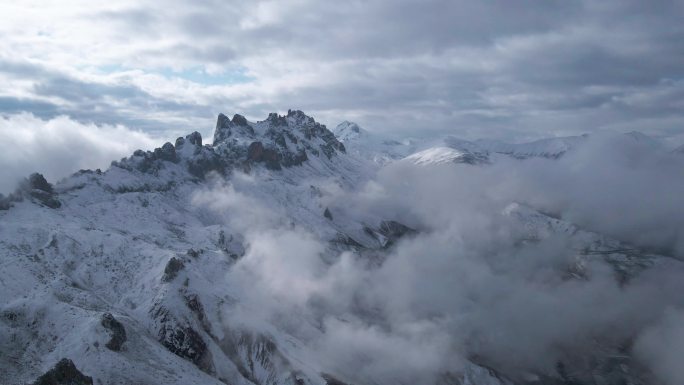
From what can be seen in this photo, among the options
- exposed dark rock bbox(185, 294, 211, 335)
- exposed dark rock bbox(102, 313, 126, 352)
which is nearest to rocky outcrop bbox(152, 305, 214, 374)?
exposed dark rock bbox(185, 294, 211, 335)

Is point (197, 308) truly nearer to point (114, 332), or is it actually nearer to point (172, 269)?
point (172, 269)

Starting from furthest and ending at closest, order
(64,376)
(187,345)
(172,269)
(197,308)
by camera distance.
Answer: (172,269), (197,308), (187,345), (64,376)

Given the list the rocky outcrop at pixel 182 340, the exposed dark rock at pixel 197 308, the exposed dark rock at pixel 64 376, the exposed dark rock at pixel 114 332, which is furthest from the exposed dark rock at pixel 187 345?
the exposed dark rock at pixel 64 376

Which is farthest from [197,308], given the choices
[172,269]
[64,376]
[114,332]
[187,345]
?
[64,376]

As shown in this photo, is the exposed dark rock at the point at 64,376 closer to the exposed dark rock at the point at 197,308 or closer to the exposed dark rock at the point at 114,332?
the exposed dark rock at the point at 114,332

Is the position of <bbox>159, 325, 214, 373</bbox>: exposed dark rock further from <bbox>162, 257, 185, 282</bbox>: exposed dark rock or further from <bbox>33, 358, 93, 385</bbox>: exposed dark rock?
<bbox>33, 358, 93, 385</bbox>: exposed dark rock

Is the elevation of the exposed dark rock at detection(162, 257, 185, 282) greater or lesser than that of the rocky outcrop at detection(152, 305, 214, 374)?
greater
